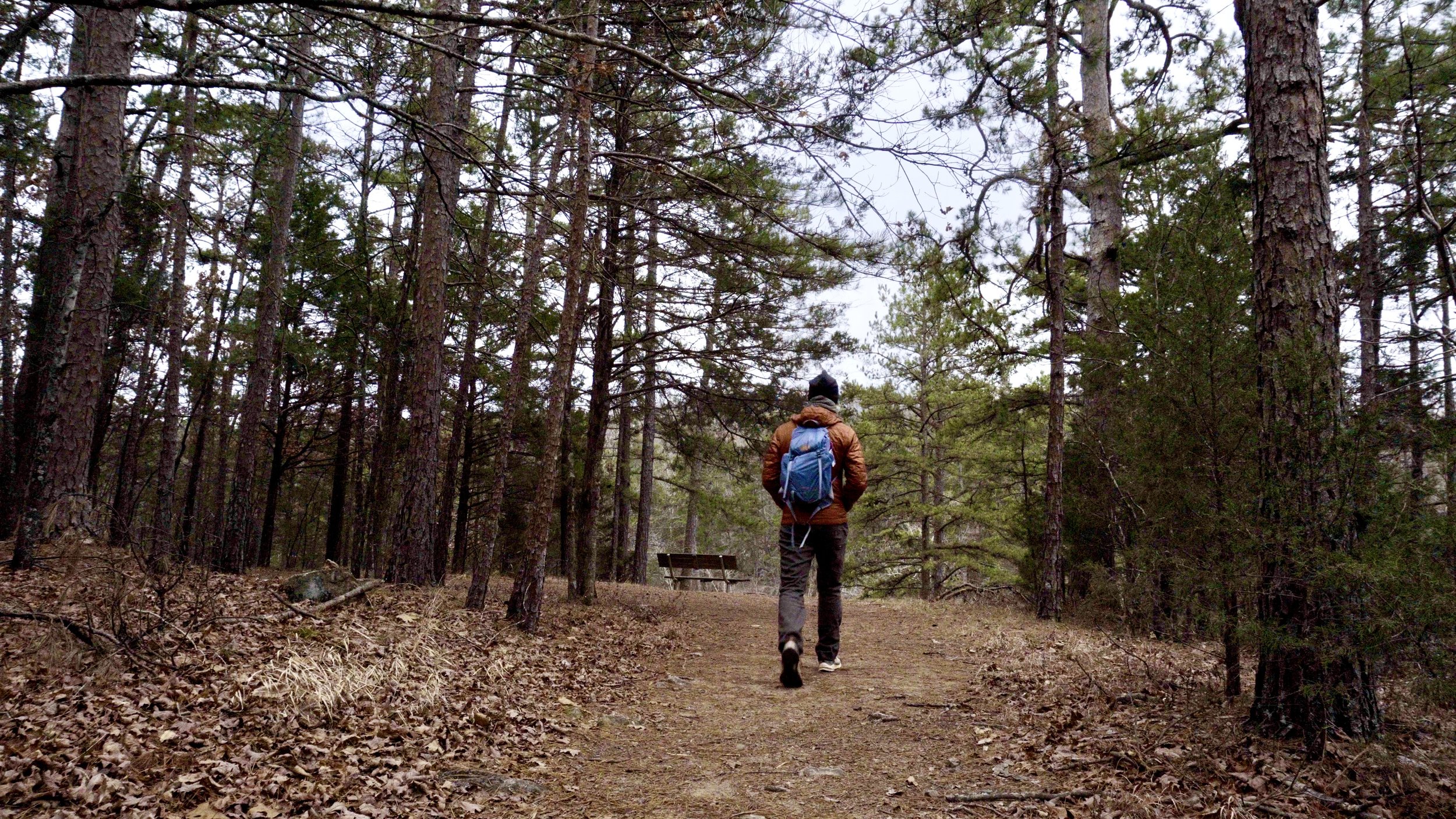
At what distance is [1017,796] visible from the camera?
3.45 metres

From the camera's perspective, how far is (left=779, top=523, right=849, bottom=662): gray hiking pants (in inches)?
235

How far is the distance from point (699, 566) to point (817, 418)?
497 inches

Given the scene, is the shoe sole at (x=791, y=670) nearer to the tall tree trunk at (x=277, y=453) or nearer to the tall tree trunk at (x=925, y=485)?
the tall tree trunk at (x=277, y=453)

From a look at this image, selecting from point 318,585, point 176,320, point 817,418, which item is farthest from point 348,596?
point 176,320

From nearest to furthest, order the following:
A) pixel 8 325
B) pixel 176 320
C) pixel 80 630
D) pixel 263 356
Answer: pixel 80 630
pixel 263 356
pixel 176 320
pixel 8 325

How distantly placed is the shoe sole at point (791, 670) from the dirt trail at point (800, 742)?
9 centimetres

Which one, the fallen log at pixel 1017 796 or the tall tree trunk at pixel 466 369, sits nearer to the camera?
the fallen log at pixel 1017 796

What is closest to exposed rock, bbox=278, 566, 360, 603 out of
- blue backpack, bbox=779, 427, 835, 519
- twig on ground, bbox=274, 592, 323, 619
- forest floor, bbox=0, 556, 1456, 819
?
forest floor, bbox=0, 556, 1456, 819

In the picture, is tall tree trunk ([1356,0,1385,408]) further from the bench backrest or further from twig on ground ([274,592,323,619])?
the bench backrest

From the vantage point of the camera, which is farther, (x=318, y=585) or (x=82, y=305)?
(x=82, y=305)

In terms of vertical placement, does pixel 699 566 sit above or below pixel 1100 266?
below

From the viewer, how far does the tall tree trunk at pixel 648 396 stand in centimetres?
1137

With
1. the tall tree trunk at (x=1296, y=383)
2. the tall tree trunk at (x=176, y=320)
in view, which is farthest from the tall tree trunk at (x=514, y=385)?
the tall tree trunk at (x=1296, y=383)

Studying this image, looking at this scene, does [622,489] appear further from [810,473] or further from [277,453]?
[810,473]
